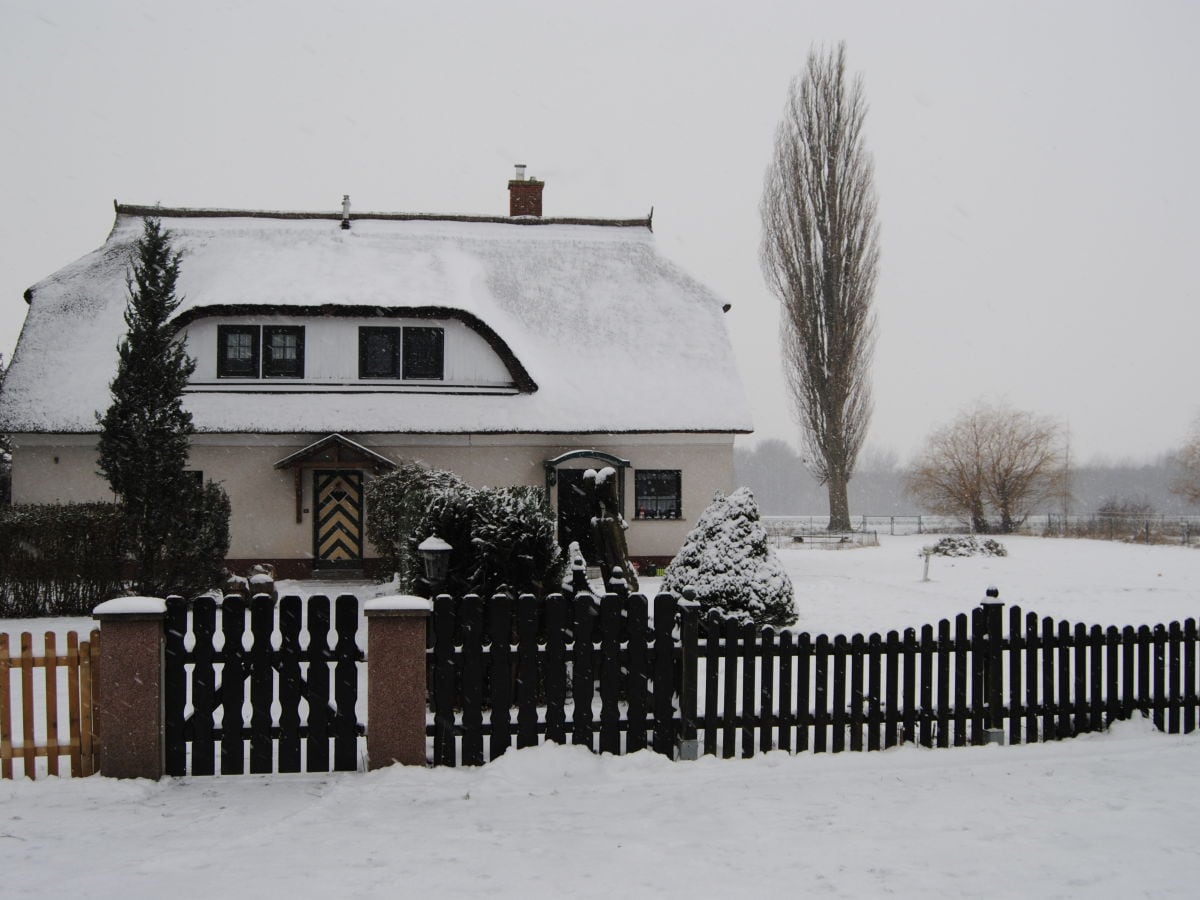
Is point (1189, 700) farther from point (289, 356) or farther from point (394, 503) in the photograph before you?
point (289, 356)

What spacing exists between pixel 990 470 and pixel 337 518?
29.3 meters

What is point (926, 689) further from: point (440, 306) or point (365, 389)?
point (365, 389)

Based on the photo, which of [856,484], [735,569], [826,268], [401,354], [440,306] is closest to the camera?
[735,569]

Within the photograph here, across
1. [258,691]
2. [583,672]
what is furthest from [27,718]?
[583,672]

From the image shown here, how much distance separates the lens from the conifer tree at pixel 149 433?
1441 centimetres

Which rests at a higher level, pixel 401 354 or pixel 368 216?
pixel 368 216

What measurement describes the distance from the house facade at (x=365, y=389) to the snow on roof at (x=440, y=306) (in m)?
0.05

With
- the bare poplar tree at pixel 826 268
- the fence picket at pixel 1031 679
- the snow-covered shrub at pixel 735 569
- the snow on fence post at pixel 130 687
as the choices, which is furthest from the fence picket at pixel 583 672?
the bare poplar tree at pixel 826 268

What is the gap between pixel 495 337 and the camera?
20234mm

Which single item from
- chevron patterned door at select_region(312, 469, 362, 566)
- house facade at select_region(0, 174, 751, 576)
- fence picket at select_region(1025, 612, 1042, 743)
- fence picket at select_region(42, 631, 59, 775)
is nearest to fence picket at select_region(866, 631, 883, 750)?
fence picket at select_region(1025, 612, 1042, 743)

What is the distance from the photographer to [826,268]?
34.1 m

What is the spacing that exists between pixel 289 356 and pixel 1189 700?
17950mm

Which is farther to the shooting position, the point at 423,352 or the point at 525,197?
the point at 525,197

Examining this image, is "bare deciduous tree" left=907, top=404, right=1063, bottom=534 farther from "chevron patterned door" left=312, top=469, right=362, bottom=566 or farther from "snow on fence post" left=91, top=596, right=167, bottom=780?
"snow on fence post" left=91, top=596, right=167, bottom=780
